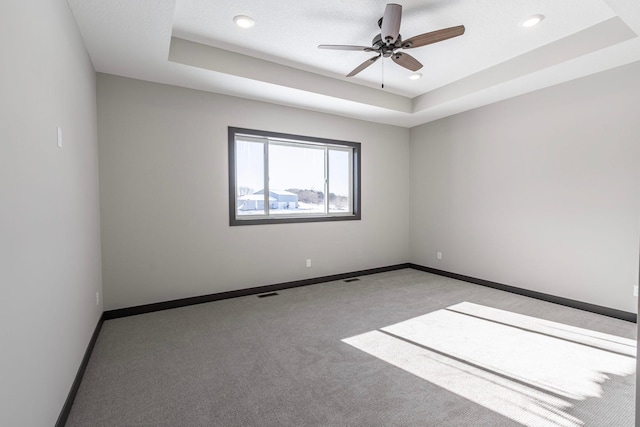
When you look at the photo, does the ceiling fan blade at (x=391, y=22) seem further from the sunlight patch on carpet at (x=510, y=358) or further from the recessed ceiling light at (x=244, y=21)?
the sunlight patch on carpet at (x=510, y=358)

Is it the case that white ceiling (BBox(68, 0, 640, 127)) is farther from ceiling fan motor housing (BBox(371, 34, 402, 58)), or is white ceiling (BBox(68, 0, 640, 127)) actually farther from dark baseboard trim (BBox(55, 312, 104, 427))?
dark baseboard trim (BBox(55, 312, 104, 427))

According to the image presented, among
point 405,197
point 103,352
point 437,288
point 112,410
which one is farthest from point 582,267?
point 103,352

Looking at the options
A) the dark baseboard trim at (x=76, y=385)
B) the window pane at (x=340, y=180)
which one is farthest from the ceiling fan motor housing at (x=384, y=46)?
the dark baseboard trim at (x=76, y=385)

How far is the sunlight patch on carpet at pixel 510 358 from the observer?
1.90 metres

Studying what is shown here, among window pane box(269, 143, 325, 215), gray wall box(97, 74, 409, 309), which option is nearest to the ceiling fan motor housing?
gray wall box(97, 74, 409, 309)

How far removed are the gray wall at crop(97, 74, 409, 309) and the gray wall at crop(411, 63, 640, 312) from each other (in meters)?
1.94

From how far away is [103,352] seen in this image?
2.48 m

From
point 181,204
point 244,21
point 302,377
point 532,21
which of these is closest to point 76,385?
point 302,377

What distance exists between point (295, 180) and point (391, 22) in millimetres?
2599

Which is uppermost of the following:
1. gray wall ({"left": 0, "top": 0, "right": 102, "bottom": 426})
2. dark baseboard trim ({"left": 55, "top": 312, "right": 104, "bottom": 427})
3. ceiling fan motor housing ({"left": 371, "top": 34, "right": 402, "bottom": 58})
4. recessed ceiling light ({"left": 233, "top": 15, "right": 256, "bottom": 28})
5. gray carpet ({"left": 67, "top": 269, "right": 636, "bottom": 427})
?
recessed ceiling light ({"left": 233, "top": 15, "right": 256, "bottom": 28})

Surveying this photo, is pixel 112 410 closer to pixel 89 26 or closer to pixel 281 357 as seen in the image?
pixel 281 357

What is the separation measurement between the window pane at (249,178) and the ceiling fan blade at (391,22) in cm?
224

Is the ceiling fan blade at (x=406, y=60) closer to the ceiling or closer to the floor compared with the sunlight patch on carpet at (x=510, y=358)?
closer to the ceiling

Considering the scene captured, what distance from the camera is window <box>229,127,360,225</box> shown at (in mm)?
4066
